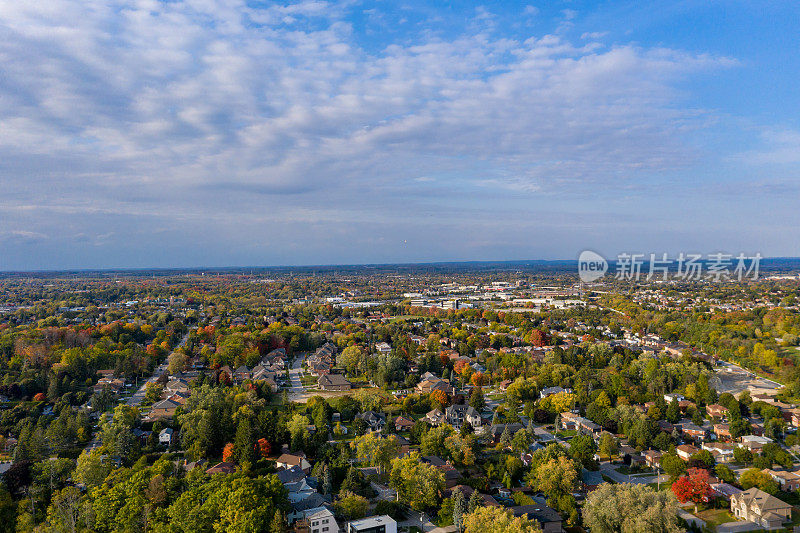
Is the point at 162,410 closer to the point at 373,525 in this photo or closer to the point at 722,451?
the point at 373,525

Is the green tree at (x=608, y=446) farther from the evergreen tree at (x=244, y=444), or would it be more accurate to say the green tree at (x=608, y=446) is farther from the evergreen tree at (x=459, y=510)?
the evergreen tree at (x=244, y=444)

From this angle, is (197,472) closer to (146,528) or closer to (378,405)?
(146,528)

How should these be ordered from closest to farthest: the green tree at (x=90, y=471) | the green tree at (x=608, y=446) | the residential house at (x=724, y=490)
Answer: the residential house at (x=724, y=490) → the green tree at (x=90, y=471) → the green tree at (x=608, y=446)

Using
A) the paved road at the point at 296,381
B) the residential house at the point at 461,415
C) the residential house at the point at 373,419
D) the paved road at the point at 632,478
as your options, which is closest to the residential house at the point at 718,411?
the paved road at the point at 632,478

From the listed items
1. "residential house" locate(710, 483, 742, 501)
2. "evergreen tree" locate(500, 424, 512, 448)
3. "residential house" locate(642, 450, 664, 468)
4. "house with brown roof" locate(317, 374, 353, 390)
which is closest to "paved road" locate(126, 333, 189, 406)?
"house with brown roof" locate(317, 374, 353, 390)

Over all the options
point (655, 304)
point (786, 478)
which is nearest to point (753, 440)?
point (786, 478)

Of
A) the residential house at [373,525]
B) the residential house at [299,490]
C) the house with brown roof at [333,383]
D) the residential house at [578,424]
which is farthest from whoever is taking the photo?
the house with brown roof at [333,383]

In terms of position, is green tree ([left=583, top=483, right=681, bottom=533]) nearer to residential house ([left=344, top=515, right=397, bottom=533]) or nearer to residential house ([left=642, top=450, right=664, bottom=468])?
residential house ([left=344, top=515, right=397, bottom=533])
